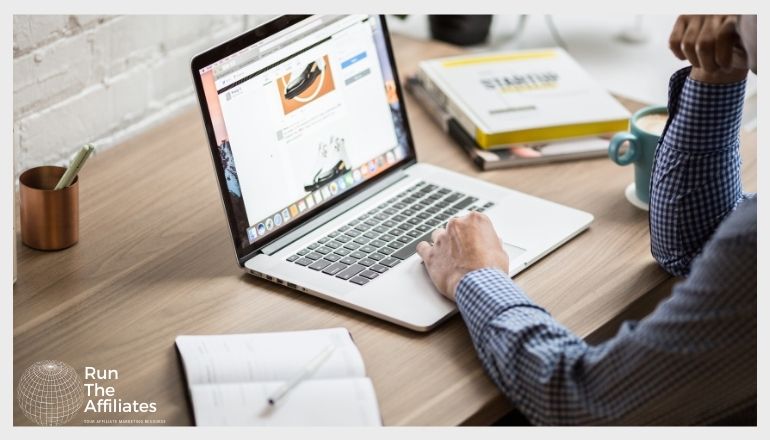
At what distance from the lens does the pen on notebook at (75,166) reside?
4.03ft

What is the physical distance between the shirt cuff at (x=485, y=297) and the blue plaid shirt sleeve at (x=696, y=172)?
0.24 metres

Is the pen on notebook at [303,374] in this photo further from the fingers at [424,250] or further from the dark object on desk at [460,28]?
the dark object on desk at [460,28]

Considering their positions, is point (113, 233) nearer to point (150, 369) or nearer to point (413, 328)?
point (150, 369)

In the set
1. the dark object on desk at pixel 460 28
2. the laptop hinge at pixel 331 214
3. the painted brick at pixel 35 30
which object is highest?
the painted brick at pixel 35 30

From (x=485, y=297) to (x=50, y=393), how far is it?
0.48m

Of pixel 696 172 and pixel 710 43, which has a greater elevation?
pixel 710 43

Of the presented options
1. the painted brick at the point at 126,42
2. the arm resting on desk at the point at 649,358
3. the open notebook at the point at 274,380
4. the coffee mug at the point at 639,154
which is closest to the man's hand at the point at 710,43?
the coffee mug at the point at 639,154

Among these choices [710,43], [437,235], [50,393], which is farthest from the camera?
[437,235]

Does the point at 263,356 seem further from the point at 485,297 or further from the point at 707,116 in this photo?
the point at 707,116

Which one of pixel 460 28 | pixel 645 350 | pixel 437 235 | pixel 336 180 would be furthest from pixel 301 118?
pixel 460 28

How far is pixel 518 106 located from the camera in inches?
63.4

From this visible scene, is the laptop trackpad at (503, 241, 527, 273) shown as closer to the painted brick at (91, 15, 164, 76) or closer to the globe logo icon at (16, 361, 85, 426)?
the globe logo icon at (16, 361, 85, 426)

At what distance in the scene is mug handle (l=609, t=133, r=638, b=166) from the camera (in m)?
1.42
